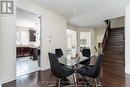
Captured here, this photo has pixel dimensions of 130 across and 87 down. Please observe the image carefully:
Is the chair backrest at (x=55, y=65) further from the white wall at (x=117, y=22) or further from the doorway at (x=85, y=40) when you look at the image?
the doorway at (x=85, y=40)

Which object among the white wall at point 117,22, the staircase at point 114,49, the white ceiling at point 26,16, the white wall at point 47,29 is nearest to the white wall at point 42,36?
the white wall at point 47,29

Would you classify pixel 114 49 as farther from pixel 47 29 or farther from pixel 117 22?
pixel 47 29

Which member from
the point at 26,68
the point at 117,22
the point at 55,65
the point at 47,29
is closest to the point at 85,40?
the point at 117,22

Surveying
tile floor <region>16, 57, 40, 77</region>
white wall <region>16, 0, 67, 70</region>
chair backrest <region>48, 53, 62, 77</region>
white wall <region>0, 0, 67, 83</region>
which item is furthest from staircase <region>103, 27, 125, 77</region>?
chair backrest <region>48, 53, 62, 77</region>

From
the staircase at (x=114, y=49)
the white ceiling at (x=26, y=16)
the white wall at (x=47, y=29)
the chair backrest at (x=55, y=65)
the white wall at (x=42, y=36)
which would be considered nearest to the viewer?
the chair backrest at (x=55, y=65)

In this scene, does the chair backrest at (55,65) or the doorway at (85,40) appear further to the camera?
the doorway at (85,40)

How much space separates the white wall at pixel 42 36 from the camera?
3682mm

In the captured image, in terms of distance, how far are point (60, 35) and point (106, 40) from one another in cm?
288

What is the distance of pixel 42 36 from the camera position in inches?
214

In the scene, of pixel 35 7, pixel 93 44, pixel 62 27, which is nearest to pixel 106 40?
pixel 62 27

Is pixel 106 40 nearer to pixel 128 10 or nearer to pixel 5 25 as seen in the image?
pixel 128 10

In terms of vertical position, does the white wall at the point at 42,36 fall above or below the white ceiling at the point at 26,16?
below

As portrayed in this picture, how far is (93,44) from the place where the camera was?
1180cm

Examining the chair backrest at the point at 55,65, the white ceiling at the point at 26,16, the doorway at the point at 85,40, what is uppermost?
the white ceiling at the point at 26,16
